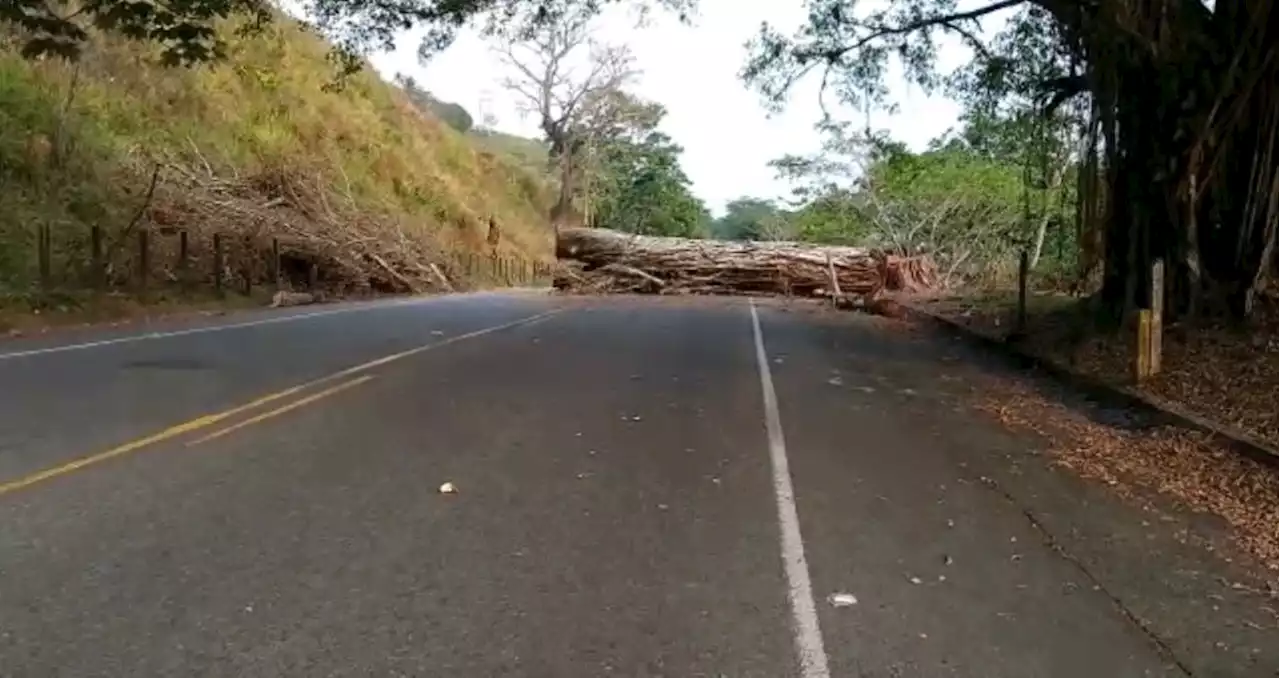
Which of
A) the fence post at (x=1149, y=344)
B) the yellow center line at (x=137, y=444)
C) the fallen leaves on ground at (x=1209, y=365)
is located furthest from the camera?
the fence post at (x=1149, y=344)

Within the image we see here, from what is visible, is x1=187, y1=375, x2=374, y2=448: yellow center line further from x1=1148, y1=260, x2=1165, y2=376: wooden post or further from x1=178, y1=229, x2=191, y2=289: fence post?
x1=178, y1=229, x2=191, y2=289: fence post

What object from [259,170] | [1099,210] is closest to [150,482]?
[1099,210]

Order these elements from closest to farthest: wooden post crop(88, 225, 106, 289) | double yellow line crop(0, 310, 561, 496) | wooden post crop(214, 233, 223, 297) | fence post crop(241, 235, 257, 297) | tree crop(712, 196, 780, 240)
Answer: double yellow line crop(0, 310, 561, 496)
wooden post crop(88, 225, 106, 289)
wooden post crop(214, 233, 223, 297)
fence post crop(241, 235, 257, 297)
tree crop(712, 196, 780, 240)

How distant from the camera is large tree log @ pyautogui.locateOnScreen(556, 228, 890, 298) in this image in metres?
33.4

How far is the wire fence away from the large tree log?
5.25 metres

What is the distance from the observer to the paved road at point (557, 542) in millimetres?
4227

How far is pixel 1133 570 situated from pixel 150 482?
190 inches

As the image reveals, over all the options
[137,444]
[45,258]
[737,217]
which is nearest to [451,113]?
[737,217]

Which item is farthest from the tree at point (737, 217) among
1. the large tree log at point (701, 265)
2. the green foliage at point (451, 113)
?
the large tree log at point (701, 265)

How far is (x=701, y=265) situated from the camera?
112 feet

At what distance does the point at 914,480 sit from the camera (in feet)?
23.3

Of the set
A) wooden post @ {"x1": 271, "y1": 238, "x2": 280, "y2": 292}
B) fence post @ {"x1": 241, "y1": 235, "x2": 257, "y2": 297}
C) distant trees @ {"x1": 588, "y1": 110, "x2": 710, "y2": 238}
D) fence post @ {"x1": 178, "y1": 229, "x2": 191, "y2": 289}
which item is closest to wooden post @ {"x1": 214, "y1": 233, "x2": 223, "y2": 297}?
fence post @ {"x1": 178, "y1": 229, "x2": 191, "y2": 289}

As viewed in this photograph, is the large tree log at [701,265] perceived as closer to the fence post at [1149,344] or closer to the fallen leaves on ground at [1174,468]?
the fence post at [1149,344]

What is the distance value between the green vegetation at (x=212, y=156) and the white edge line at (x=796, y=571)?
15498 millimetres
